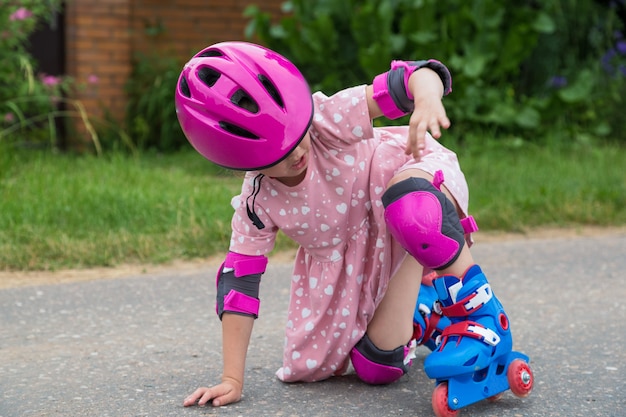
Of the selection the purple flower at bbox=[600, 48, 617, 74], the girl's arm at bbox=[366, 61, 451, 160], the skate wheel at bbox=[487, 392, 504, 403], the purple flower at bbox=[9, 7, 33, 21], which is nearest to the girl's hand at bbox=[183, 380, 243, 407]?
the skate wheel at bbox=[487, 392, 504, 403]

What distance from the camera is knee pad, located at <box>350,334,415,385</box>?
2.48m

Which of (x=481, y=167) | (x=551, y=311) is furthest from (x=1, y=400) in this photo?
(x=481, y=167)

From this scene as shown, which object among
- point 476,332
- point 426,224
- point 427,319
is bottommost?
point 427,319

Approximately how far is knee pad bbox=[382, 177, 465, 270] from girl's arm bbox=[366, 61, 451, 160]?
0.37 feet

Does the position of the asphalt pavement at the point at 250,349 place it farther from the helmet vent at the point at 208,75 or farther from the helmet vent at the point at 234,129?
the helmet vent at the point at 208,75

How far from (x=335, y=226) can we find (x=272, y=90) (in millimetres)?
457

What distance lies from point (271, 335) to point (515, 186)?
265 centimetres

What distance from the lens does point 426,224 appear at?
2156 millimetres

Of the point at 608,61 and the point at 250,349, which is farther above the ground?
the point at 608,61

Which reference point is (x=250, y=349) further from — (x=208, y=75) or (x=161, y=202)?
(x=161, y=202)

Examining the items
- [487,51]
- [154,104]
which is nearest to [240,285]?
[487,51]

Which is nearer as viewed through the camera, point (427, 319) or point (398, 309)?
point (398, 309)

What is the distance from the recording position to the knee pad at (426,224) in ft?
7.09

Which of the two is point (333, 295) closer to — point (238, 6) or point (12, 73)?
point (12, 73)
